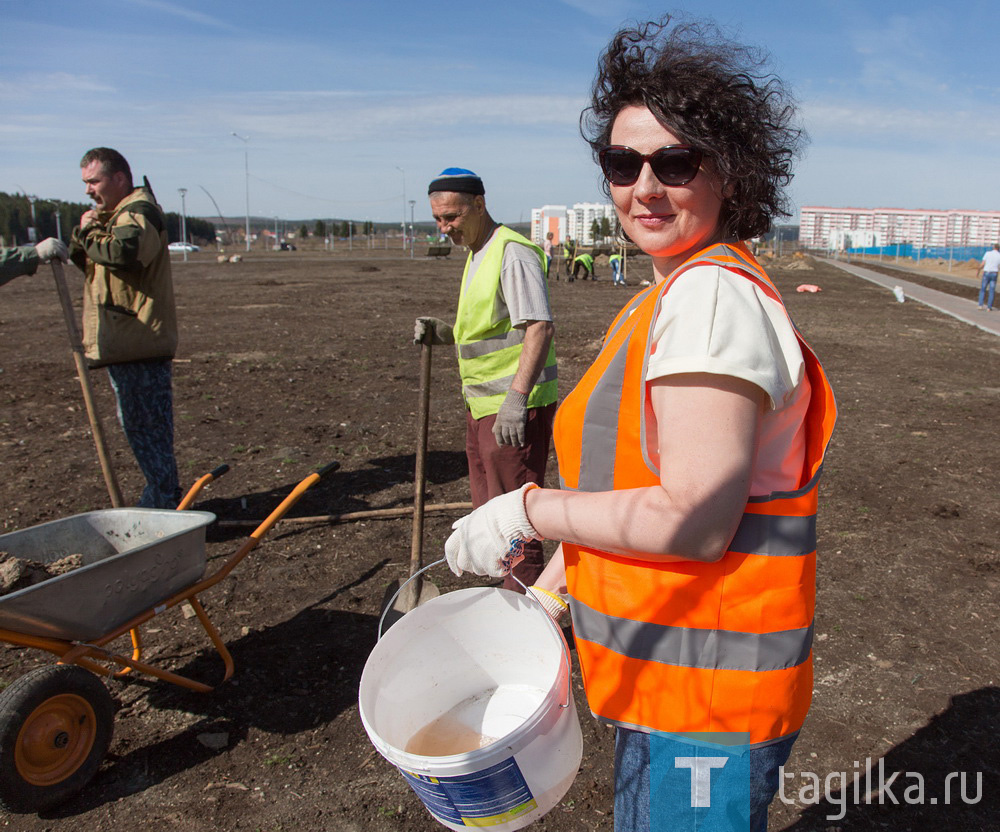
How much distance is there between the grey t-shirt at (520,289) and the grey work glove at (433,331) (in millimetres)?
394

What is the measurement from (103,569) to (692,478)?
2.27 meters

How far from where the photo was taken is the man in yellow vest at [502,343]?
3.30 m

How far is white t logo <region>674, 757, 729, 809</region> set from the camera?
1278 millimetres

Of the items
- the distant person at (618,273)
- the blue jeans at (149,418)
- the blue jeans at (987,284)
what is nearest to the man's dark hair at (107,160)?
the blue jeans at (149,418)

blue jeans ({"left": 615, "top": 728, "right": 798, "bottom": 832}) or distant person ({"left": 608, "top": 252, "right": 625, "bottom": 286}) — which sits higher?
distant person ({"left": 608, "top": 252, "right": 625, "bottom": 286})

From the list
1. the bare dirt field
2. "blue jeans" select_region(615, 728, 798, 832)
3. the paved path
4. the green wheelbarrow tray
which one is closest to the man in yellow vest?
the bare dirt field

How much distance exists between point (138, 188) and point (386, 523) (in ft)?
8.35

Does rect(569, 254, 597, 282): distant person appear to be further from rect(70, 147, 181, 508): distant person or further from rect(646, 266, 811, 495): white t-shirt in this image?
rect(646, 266, 811, 495): white t-shirt

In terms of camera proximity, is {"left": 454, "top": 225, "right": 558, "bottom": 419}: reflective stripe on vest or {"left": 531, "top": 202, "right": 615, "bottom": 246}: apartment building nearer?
{"left": 454, "top": 225, "right": 558, "bottom": 419}: reflective stripe on vest

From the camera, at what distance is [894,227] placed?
117 m

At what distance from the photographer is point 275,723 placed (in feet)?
9.66

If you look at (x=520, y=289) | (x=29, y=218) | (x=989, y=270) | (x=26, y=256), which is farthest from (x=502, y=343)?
(x=29, y=218)

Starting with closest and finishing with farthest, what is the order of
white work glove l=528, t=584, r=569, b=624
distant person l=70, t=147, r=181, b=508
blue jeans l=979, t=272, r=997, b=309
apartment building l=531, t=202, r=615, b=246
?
white work glove l=528, t=584, r=569, b=624
distant person l=70, t=147, r=181, b=508
blue jeans l=979, t=272, r=997, b=309
apartment building l=531, t=202, r=615, b=246

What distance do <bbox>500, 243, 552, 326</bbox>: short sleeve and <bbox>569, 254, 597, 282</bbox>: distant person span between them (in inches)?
1006
